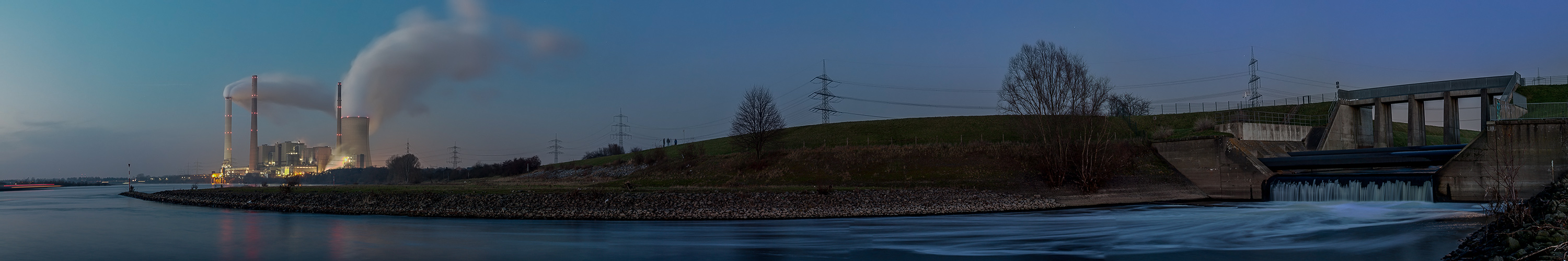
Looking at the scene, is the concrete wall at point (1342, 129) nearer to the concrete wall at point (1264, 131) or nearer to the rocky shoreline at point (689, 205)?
the concrete wall at point (1264, 131)

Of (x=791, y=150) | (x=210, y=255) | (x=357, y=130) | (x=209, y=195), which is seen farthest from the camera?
(x=357, y=130)

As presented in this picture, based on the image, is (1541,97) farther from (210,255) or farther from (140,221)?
(140,221)

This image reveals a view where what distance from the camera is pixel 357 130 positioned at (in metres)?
143

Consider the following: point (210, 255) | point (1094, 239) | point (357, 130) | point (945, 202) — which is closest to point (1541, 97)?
point (945, 202)

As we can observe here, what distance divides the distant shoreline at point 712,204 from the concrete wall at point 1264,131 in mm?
5935

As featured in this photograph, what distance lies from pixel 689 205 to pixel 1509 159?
3202cm

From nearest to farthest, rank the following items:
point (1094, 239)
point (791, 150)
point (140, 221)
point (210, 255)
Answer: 1. point (210, 255)
2. point (1094, 239)
3. point (140, 221)
4. point (791, 150)

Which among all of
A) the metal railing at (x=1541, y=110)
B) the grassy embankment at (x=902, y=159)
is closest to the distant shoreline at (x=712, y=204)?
the grassy embankment at (x=902, y=159)

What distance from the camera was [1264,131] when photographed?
42.5 metres

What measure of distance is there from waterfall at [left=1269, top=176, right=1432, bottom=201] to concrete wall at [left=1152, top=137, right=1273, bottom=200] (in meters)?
1.10

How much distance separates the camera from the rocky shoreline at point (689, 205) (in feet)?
94.4

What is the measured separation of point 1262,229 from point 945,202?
11.7m

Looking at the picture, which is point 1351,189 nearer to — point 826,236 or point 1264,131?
point 1264,131

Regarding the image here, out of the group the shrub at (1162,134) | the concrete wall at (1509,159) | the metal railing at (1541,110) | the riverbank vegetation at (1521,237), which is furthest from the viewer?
the shrub at (1162,134)
